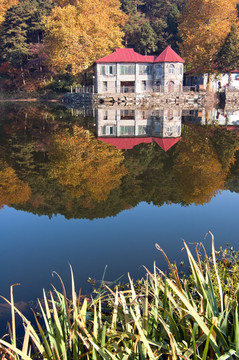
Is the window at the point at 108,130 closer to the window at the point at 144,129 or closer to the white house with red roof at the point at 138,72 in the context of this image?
the window at the point at 144,129

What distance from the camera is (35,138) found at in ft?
47.8

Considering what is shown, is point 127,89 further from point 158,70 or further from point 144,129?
point 144,129

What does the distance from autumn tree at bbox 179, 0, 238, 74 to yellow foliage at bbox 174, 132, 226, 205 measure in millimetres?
28466

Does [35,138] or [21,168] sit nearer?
[21,168]

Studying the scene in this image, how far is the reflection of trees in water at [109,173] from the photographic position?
7.01 meters

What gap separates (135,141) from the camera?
13203 mm

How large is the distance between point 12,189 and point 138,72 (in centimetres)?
3308

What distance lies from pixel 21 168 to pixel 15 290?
6.16m

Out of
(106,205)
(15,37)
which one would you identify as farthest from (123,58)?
(106,205)

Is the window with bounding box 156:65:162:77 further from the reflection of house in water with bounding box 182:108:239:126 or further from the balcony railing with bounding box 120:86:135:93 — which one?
the reflection of house in water with bounding box 182:108:239:126

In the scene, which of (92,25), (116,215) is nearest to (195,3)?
(92,25)

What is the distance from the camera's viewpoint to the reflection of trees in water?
7012 millimetres

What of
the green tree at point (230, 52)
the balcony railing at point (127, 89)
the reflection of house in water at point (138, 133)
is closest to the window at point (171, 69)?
the balcony railing at point (127, 89)

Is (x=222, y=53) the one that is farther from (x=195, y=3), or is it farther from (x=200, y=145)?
(x=200, y=145)
